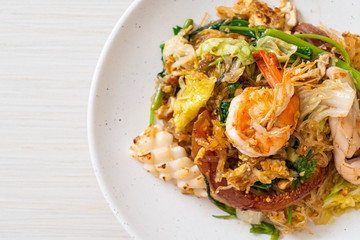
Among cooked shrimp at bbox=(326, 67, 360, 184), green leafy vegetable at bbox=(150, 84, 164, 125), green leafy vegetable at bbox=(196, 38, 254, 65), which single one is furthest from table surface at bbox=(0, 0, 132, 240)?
cooked shrimp at bbox=(326, 67, 360, 184)

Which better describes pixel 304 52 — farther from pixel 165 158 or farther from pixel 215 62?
pixel 165 158

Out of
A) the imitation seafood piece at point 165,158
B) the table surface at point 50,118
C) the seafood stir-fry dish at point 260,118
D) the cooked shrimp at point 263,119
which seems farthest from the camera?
the table surface at point 50,118

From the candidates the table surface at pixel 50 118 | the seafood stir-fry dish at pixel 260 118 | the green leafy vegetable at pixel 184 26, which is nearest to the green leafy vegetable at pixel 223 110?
the seafood stir-fry dish at pixel 260 118

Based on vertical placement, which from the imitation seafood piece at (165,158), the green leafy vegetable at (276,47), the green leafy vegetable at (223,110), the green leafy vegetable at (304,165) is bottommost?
the imitation seafood piece at (165,158)

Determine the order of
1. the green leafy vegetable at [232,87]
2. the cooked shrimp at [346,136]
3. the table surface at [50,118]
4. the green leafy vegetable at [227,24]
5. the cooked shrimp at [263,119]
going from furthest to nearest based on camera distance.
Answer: the table surface at [50,118], the green leafy vegetable at [227,24], the green leafy vegetable at [232,87], the cooked shrimp at [346,136], the cooked shrimp at [263,119]

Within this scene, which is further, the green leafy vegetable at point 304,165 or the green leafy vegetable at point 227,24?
the green leafy vegetable at point 227,24

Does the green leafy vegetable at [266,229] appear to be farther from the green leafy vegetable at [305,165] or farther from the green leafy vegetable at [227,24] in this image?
the green leafy vegetable at [227,24]

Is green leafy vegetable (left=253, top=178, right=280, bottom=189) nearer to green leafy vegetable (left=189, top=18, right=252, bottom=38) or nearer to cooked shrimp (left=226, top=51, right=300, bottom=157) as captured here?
cooked shrimp (left=226, top=51, right=300, bottom=157)

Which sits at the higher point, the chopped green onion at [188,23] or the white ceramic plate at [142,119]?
the chopped green onion at [188,23]
